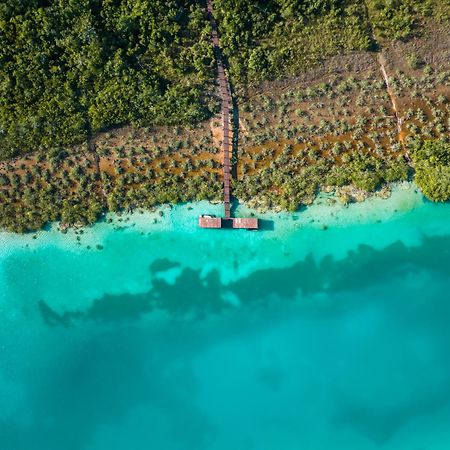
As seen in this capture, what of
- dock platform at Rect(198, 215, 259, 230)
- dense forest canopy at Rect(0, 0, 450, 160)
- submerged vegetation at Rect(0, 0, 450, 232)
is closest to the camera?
dense forest canopy at Rect(0, 0, 450, 160)

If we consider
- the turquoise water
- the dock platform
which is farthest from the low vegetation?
the dock platform

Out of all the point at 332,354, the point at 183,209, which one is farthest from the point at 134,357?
the point at 332,354

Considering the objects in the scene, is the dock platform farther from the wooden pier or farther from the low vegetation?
the low vegetation

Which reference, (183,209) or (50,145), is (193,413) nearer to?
(183,209)

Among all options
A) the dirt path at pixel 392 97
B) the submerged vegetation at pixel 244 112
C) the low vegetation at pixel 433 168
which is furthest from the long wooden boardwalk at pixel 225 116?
the low vegetation at pixel 433 168

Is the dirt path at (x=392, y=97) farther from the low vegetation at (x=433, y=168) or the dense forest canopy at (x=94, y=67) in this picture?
the dense forest canopy at (x=94, y=67)

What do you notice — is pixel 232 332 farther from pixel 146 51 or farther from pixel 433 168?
pixel 146 51
